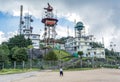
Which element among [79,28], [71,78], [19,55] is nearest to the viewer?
[71,78]

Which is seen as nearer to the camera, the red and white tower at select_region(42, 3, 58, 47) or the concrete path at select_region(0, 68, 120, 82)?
the concrete path at select_region(0, 68, 120, 82)

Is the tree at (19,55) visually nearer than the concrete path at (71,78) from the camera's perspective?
No

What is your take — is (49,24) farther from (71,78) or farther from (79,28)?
(71,78)

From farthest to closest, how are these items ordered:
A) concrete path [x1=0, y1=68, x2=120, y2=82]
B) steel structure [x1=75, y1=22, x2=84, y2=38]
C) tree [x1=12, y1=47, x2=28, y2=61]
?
steel structure [x1=75, y1=22, x2=84, y2=38] < tree [x1=12, y1=47, x2=28, y2=61] < concrete path [x1=0, y1=68, x2=120, y2=82]

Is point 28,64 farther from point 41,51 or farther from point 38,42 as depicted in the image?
point 38,42

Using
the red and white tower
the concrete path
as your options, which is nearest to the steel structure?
the red and white tower

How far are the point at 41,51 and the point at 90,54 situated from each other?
1245 inches

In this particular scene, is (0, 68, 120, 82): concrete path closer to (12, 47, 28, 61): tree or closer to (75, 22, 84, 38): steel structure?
(12, 47, 28, 61): tree

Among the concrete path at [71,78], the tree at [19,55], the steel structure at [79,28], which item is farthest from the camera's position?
the steel structure at [79,28]

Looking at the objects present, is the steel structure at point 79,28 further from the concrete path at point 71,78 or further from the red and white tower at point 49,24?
the concrete path at point 71,78

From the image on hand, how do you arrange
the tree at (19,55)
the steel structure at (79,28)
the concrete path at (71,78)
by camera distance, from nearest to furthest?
the concrete path at (71,78) < the tree at (19,55) < the steel structure at (79,28)

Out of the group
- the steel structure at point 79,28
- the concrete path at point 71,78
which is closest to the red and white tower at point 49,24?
the steel structure at point 79,28

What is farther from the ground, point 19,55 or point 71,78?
point 19,55

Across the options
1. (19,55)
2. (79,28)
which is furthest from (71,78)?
(79,28)
